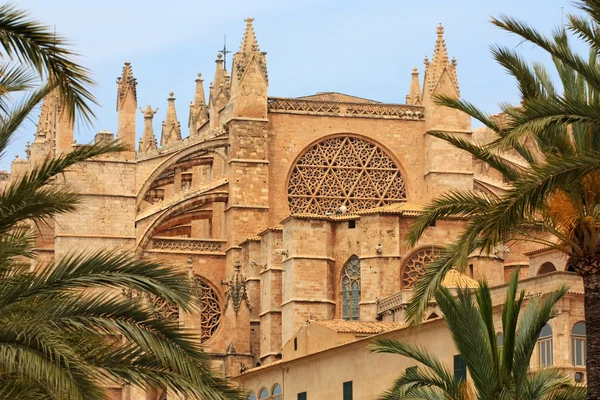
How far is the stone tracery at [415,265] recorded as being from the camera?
152 feet

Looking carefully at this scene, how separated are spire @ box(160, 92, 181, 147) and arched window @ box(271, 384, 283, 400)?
26429 mm

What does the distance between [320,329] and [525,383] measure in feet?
69.6

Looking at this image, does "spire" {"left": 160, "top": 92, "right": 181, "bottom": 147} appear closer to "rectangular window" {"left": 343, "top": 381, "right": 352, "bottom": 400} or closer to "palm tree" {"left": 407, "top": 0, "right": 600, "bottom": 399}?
"rectangular window" {"left": 343, "top": 381, "right": 352, "bottom": 400}

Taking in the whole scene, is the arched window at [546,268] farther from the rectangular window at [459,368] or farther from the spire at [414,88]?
the spire at [414,88]

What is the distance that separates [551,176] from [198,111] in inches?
1920

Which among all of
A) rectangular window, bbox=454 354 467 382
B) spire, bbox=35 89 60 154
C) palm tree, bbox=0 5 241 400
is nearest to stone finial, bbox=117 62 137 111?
spire, bbox=35 89 60 154

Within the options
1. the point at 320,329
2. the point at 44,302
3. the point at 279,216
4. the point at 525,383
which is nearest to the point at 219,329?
the point at 279,216

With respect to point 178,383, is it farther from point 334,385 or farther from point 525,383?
point 334,385

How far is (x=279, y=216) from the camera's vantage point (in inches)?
1969

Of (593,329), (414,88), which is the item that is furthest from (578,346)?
(414,88)

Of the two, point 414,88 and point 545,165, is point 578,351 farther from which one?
point 414,88

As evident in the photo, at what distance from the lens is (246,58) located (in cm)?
5044

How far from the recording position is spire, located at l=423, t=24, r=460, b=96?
5081 cm

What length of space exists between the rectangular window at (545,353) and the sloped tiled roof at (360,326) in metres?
6.94
